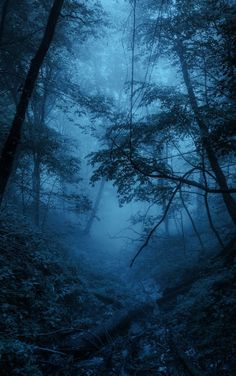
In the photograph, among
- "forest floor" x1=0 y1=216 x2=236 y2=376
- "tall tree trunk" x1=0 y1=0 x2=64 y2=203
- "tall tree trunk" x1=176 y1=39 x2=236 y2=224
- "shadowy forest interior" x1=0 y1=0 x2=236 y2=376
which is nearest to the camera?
"forest floor" x1=0 y1=216 x2=236 y2=376

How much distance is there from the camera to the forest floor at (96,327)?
5594 millimetres

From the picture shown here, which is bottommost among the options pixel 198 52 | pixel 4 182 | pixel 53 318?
pixel 53 318

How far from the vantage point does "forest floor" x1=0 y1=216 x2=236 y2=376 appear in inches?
220

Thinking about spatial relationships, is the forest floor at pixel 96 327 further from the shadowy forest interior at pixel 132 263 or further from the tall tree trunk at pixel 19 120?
the tall tree trunk at pixel 19 120

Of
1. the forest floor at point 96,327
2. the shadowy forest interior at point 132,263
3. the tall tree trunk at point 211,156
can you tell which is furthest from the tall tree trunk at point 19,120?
the tall tree trunk at point 211,156

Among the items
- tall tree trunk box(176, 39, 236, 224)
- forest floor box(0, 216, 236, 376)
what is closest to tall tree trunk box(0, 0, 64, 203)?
forest floor box(0, 216, 236, 376)

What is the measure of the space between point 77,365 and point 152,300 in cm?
607

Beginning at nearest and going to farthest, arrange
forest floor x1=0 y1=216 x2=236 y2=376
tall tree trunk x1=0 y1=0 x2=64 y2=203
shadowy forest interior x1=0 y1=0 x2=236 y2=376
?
1. forest floor x1=0 y1=216 x2=236 y2=376
2. shadowy forest interior x1=0 y1=0 x2=236 y2=376
3. tall tree trunk x1=0 y1=0 x2=64 y2=203

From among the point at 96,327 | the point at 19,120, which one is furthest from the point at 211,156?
the point at 96,327

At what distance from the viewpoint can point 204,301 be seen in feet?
26.8

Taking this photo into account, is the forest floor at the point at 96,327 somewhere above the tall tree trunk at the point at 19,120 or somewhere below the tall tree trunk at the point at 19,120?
below

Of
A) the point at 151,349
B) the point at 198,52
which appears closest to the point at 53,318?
the point at 151,349

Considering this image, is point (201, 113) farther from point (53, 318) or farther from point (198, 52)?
point (53, 318)

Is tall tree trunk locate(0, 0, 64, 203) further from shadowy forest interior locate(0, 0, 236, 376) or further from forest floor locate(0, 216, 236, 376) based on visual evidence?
forest floor locate(0, 216, 236, 376)
